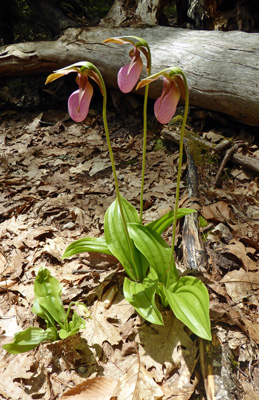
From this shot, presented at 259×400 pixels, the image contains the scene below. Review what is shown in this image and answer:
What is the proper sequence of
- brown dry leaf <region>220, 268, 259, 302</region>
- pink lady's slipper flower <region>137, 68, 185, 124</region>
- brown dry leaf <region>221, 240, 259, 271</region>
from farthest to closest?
brown dry leaf <region>221, 240, 259, 271</region>
brown dry leaf <region>220, 268, 259, 302</region>
pink lady's slipper flower <region>137, 68, 185, 124</region>

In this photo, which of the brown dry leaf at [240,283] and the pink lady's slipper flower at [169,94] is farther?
the brown dry leaf at [240,283]

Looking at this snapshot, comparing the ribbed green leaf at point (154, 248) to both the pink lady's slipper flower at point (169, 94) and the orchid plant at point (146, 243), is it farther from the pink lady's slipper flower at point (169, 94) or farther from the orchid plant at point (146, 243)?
the pink lady's slipper flower at point (169, 94)

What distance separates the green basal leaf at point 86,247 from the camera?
1939 millimetres

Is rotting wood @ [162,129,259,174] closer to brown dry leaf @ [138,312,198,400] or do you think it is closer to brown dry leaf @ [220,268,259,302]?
Answer: brown dry leaf @ [220,268,259,302]

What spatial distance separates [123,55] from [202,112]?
50.1 inches

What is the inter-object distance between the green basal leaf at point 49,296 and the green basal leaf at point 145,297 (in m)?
0.41

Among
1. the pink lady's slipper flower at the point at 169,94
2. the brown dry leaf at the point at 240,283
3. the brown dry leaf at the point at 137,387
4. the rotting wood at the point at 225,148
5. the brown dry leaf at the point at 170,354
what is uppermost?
the pink lady's slipper flower at the point at 169,94

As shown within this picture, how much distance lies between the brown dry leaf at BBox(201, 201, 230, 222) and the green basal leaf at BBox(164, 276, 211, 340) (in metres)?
0.77

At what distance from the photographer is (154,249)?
5.76 ft

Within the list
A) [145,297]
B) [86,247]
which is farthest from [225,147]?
[145,297]

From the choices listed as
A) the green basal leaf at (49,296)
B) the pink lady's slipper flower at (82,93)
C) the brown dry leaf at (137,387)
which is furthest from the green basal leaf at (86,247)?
the pink lady's slipper flower at (82,93)

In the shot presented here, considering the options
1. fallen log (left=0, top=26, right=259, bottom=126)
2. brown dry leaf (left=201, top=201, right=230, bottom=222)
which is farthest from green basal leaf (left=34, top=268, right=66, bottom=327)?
fallen log (left=0, top=26, right=259, bottom=126)

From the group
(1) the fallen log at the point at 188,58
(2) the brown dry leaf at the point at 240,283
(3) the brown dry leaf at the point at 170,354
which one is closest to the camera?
(3) the brown dry leaf at the point at 170,354

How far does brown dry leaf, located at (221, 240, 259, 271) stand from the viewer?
75.4 inches
